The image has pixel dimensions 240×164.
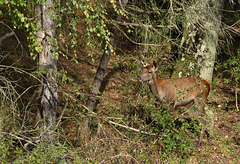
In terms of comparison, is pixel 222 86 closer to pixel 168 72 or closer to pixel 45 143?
pixel 168 72

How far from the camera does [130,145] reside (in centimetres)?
682

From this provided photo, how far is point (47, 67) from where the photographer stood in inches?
259

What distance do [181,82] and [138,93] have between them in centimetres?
134

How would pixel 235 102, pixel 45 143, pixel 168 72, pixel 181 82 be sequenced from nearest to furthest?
pixel 45 143, pixel 181 82, pixel 168 72, pixel 235 102

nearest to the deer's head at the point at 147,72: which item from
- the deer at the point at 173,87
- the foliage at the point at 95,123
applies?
the deer at the point at 173,87

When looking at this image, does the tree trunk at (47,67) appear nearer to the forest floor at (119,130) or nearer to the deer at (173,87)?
the forest floor at (119,130)

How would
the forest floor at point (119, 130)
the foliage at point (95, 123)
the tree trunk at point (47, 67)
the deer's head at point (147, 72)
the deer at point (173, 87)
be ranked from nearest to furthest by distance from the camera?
1. the foliage at point (95, 123)
2. the tree trunk at point (47, 67)
3. the forest floor at point (119, 130)
4. the deer at point (173, 87)
5. the deer's head at point (147, 72)

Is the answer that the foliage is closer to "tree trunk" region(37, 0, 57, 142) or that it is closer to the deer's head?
"tree trunk" region(37, 0, 57, 142)

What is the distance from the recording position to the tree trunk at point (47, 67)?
6.36 m

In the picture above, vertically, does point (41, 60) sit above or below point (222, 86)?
above

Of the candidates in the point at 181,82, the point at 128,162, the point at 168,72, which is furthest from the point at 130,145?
the point at 168,72

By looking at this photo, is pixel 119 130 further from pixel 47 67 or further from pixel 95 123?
pixel 47 67

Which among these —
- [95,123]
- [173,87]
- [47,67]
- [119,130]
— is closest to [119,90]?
[173,87]

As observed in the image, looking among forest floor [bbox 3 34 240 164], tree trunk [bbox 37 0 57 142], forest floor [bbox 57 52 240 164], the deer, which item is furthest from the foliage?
the deer
